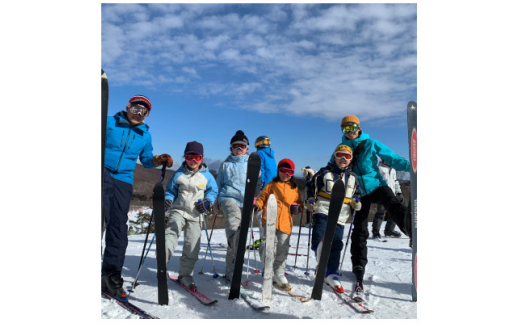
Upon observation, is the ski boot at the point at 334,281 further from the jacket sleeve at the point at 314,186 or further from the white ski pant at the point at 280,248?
the jacket sleeve at the point at 314,186

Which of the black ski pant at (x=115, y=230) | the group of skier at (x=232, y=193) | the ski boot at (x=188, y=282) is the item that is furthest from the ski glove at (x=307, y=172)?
the black ski pant at (x=115, y=230)

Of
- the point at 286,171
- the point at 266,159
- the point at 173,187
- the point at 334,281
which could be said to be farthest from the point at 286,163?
the point at 334,281

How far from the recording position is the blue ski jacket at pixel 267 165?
4840 millimetres

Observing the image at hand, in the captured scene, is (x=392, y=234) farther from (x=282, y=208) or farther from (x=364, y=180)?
(x=282, y=208)

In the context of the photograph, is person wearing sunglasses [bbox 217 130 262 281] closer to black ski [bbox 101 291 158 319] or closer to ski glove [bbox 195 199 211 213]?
ski glove [bbox 195 199 211 213]

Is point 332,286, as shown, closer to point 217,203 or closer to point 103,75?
point 217,203

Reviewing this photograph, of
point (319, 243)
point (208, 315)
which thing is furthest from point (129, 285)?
point (319, 243)

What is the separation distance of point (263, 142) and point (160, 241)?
231cm

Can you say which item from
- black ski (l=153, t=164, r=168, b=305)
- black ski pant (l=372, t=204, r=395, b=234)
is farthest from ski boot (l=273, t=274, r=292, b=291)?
black ski pant (l=372, t=204, r=395, b=234)

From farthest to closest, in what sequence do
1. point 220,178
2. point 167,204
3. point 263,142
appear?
point 263,142 < point 220,178 < point 167,204

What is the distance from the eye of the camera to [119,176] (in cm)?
Result: 340

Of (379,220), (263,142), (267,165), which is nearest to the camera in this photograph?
(267,165)

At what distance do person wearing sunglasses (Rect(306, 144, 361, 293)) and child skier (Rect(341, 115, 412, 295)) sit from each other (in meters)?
0.13

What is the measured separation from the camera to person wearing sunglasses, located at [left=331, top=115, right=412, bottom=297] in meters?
3.88
